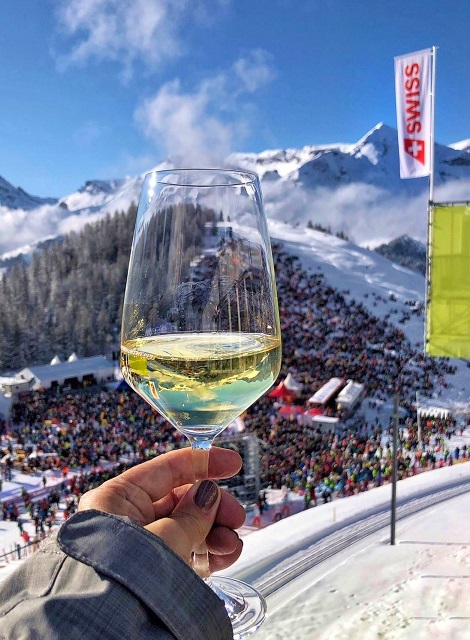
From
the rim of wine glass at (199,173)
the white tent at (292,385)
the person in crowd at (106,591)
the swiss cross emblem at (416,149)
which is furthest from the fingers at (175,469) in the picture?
the white tent at (292,385)

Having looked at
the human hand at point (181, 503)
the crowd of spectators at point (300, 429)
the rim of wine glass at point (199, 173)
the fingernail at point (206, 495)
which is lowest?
the crowd of spectators at point (300, 429)

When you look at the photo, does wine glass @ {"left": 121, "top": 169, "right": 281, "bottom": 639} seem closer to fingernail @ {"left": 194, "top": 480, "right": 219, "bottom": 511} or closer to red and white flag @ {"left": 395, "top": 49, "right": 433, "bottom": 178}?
fingernail @ {"left": 194, "top": 480, "right": 219, "bottom": 511}

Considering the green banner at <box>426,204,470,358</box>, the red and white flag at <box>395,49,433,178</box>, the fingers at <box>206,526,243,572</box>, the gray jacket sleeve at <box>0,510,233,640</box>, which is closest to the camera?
the gray jacket sleeve at <box>0,510,233,640</box>

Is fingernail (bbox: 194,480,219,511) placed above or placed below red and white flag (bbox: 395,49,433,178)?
below

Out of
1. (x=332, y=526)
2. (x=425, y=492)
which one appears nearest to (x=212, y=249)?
(x=332, y=526)

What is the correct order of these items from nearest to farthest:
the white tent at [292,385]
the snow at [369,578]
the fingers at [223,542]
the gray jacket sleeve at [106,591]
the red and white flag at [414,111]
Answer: the gray jacket sleeve at [106,591], the fingers at [223,542], the snow at [369,578], the red and white flag at [414,111], the white tent at [292,385]

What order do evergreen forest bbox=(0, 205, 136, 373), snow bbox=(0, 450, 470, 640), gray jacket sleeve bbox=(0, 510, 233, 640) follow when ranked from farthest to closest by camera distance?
evergreen forest bbox=(0, 205, 136, 373)
snow bbox=(0, 450, 470, 640)
gray jacket sleeve bbox=(0, 510, 233, 640)

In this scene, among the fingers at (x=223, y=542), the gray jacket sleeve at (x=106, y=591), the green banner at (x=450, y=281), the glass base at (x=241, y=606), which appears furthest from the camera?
the green banner at (x=450, y=281)

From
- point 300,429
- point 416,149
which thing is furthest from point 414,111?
point 300,429

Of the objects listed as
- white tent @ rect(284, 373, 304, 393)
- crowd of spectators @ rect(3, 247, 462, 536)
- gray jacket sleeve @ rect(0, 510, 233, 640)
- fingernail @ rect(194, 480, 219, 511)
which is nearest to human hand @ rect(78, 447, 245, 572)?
fingernail @ rect(194, 480, 219, 511)

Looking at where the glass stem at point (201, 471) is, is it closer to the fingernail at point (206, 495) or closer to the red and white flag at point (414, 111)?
the fingernail at point (206, 495)
